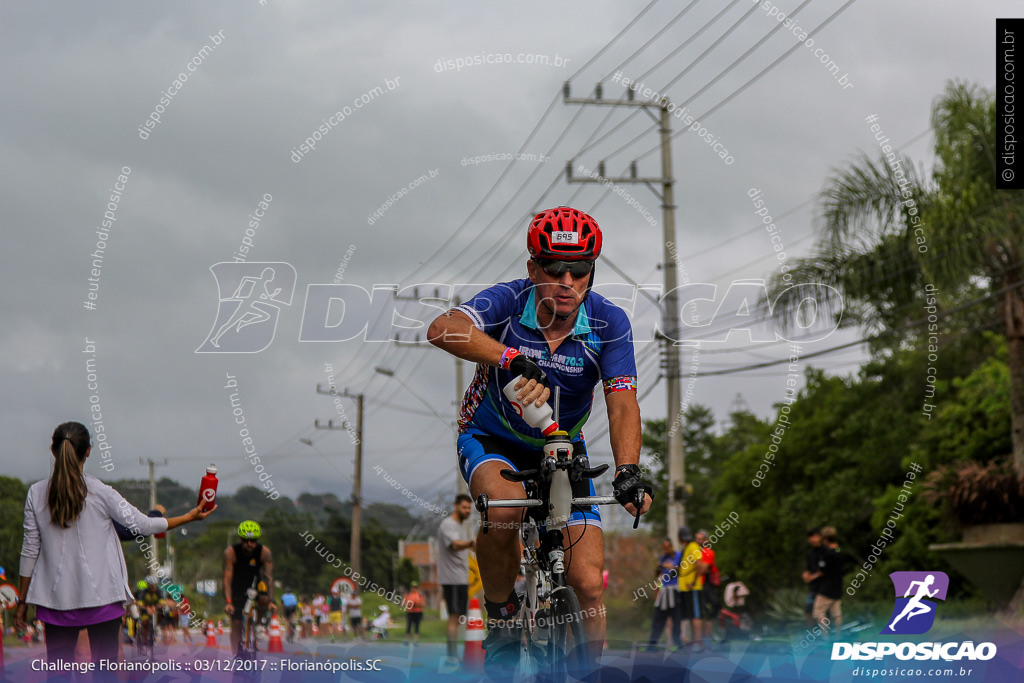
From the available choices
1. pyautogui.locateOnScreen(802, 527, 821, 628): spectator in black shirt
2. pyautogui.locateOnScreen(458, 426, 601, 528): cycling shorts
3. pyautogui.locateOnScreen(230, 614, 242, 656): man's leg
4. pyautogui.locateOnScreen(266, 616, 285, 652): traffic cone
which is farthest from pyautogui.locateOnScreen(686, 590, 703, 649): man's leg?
pyautogui.locateOnScreen(458, 426, 601, 528): cycling shorts

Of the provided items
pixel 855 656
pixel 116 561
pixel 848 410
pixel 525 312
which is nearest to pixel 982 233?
pixel 855 656

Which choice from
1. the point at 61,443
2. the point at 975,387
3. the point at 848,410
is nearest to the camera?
the point at 61,443

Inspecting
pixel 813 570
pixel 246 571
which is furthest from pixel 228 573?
pixel 813 570

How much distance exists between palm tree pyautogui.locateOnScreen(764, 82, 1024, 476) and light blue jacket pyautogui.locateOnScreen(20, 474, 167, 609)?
12368 mm

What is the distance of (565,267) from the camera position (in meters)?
4.86

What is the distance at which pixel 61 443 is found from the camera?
5.45 metres

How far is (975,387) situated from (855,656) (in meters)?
22.5

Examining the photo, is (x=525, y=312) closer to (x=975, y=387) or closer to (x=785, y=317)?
(x=785, y=317)

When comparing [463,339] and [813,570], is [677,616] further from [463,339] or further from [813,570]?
[463,339]

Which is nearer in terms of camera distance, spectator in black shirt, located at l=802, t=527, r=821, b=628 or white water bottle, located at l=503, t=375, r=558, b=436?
white water bottle, located at l=503, t=375, r=558, b=436

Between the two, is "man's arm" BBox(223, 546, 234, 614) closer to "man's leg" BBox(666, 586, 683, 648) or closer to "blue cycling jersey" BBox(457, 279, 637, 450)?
Answer: "man's leg" BBox(666, 586, 683, 648)

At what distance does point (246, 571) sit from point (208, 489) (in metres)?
6.36

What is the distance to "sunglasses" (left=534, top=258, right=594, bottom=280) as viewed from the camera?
486cm

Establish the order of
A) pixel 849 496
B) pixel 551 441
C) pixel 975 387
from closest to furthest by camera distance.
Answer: pixel 551 441 < pixel 975 387 < pixel 849 496
